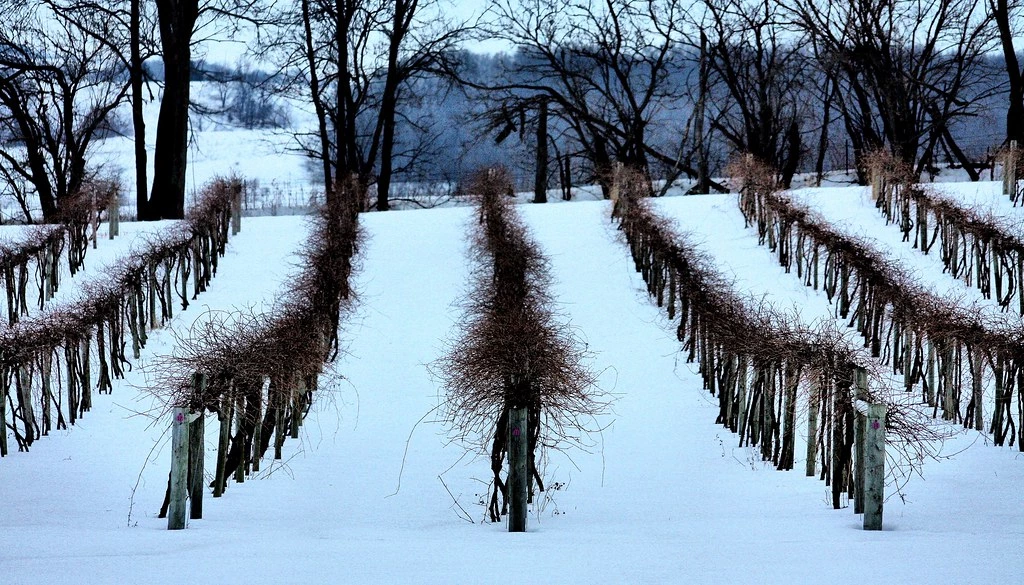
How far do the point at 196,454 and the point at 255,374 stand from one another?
1.22 m

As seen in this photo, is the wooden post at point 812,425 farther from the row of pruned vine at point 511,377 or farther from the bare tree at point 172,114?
the bare tree at point 172,114

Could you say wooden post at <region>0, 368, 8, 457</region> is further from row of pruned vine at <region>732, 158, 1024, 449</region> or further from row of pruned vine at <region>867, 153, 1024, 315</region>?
row of pruned vine at <region>867, 153, 1024, 315</region>

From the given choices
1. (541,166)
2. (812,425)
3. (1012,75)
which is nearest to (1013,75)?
(1012,75)

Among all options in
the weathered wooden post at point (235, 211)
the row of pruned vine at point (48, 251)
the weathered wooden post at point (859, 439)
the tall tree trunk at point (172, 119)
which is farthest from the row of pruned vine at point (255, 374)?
the tall tree trunk at point (172, 119)

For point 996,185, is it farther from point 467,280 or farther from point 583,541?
point 583,541

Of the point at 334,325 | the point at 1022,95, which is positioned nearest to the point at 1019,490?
the point at 334,325

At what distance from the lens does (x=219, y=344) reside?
10367mm

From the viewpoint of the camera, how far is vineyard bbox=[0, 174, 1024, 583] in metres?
7.35

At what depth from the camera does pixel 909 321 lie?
A: 14.0m

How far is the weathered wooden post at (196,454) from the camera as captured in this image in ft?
Result: 29.3

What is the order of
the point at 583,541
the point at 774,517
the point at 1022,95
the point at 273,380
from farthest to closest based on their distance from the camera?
1. the point at 1022,95
2. the point at 273,380
3. the point at 774,517
4. the point at 583,541

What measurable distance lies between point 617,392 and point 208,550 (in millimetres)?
8234

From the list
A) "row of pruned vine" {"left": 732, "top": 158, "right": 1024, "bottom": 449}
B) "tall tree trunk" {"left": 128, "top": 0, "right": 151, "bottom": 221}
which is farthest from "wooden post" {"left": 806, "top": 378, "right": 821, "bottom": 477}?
"tall tree trunk" {"left": 128, "top": 0, "right": 151, "bottom": 221}

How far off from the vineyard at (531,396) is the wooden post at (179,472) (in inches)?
6.0
